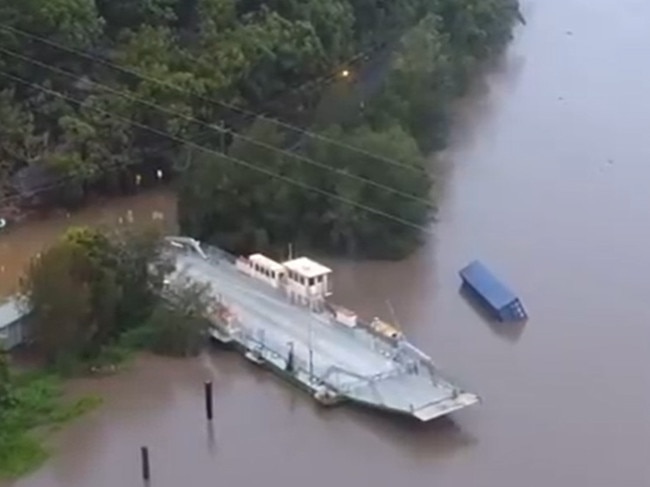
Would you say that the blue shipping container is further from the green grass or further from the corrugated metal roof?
the green grass

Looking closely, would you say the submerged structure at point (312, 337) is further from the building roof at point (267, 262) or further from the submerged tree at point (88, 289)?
the submerged tree at point (88, 289)

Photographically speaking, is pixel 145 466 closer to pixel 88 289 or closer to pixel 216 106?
pixel 88 289

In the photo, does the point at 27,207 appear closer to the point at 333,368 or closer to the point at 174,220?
the point at 174,220

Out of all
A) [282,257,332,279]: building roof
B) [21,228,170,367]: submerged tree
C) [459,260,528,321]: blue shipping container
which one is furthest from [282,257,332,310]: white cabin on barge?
[459,260,528,321]: blue shipping container

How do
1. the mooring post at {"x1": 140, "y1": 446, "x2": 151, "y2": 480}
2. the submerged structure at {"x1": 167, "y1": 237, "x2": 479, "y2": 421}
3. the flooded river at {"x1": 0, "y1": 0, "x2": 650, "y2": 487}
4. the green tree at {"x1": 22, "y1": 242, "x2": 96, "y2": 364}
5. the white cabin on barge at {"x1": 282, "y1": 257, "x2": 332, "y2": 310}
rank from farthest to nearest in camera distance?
the white cabin on barge at {"x1": 282, "y1": 257, "x2": 332, "y2": 310} < the green tree at {"x1": 22, "y1": 242, "x2": 96, "y2": 364} < the submerged structure at {"x1": 167, "y1": 237, "x2": 479, "y2": 421} < the flooded river at {"x1": 0, "y1": 0, "x2": 650, "y2": 487} < the mooring post at {"x1": 140, "y1": 446, "x2": 151, "y2": 480}

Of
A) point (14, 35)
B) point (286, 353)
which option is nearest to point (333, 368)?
point (286, 353)
